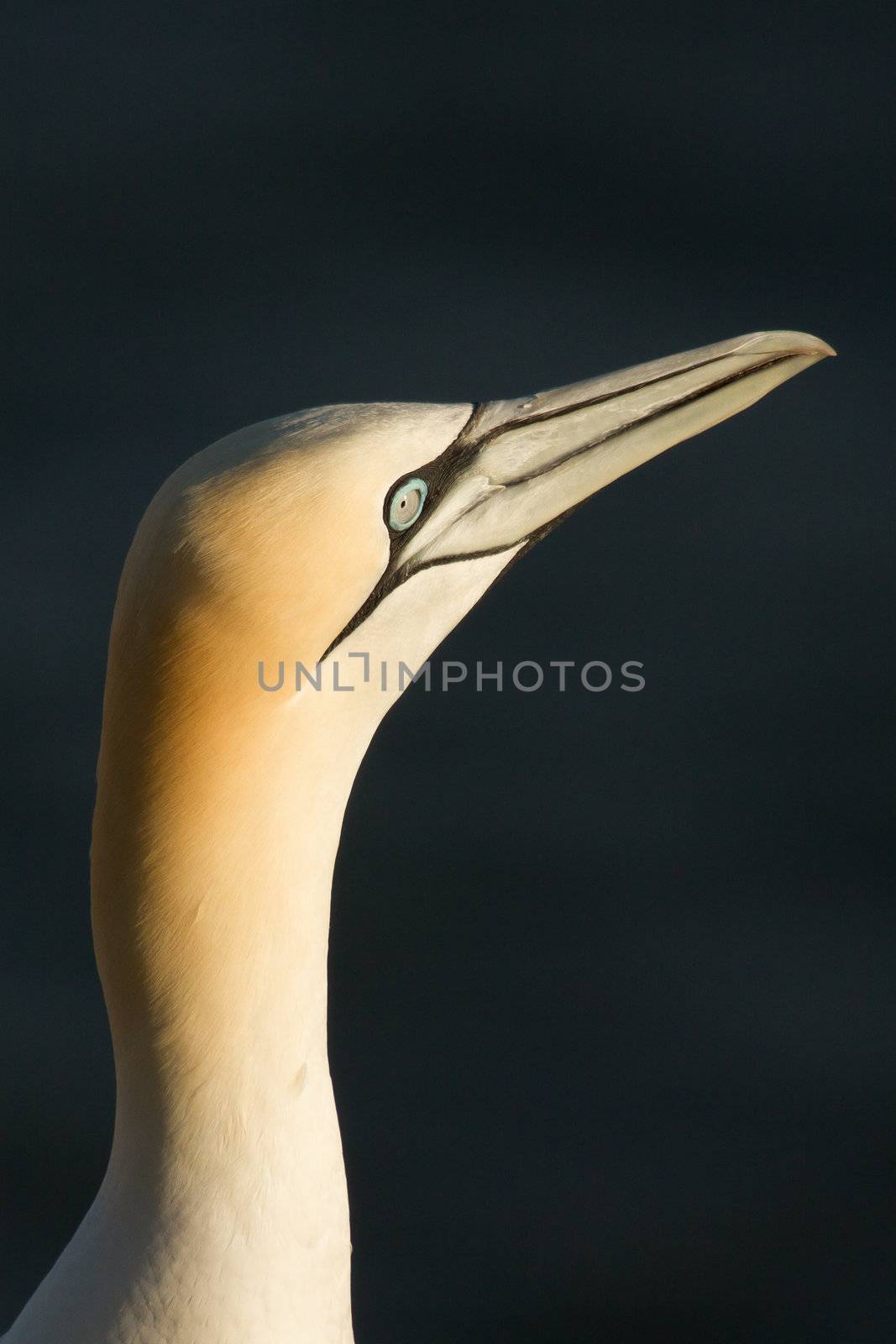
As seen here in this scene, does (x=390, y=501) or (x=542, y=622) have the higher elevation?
(x=542, y=622)

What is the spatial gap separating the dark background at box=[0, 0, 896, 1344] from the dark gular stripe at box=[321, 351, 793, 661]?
7.58 feet

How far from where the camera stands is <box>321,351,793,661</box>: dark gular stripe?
117 inches

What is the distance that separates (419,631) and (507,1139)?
2.44 metres

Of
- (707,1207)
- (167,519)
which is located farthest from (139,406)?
(167,519)

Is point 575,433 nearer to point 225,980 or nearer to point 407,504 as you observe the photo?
point 407,504

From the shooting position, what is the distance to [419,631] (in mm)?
3148

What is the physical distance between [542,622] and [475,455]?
9.08 ft

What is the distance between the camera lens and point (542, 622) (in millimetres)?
5879

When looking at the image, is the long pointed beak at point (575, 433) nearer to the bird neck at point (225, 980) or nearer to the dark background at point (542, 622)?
the bird neck at point (225, 980)

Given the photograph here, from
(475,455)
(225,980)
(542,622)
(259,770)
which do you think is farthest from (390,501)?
(542,622)

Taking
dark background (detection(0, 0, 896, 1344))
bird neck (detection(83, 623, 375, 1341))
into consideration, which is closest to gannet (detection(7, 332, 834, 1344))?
bird neck (detection(83, 623, 375, 1341))

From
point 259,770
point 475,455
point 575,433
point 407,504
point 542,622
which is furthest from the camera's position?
point 542,622

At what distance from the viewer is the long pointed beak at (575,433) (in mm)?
3145

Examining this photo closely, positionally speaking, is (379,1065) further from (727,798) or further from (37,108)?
(37,108)
